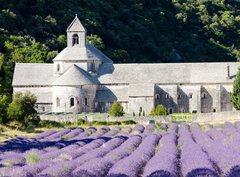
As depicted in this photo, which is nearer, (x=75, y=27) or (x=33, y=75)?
(x=33, y=75)

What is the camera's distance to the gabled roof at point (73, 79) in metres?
68.5

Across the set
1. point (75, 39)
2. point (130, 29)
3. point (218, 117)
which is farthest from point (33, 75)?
point (130, 29)

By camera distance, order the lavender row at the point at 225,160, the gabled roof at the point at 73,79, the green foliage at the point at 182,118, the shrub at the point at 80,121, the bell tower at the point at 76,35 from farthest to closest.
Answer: the bell tower at the point at 76,35
the gabled roof at the point at 73,79
the green foliage at the point at 182,118
the shrub at the point at 80,121
the lavender row at the point at 225,160

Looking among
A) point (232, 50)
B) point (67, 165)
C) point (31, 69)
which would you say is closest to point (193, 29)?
point (232, 50)

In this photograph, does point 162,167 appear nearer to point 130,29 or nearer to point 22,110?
point 22,110

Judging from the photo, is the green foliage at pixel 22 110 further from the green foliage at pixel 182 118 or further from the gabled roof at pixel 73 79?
the gabled roof at pixel 73 79

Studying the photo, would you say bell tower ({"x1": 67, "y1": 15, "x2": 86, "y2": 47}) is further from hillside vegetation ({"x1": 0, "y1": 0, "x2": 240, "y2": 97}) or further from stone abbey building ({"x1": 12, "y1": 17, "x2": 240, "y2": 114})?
hillside vegetation ({"x1": 0, "y1": 0, "x2": 240, "y2": 97})

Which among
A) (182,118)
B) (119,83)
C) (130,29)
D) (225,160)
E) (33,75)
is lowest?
(225,160)

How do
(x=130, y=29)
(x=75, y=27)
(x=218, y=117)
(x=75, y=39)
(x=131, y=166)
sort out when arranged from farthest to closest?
(x=130, y=29) < (x=75, y=39) < (x=75, y=27) < (x=218, y=117) < (x=131, y=166)

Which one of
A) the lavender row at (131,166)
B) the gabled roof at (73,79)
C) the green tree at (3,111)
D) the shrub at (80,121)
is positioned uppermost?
the gabled roof at (73,79)

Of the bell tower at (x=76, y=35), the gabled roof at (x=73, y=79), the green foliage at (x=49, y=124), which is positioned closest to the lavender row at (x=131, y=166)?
the green foliage at (x=49, y=124)

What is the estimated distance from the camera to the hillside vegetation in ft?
322

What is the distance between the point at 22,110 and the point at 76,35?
85.7ft

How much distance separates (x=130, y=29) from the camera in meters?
126
